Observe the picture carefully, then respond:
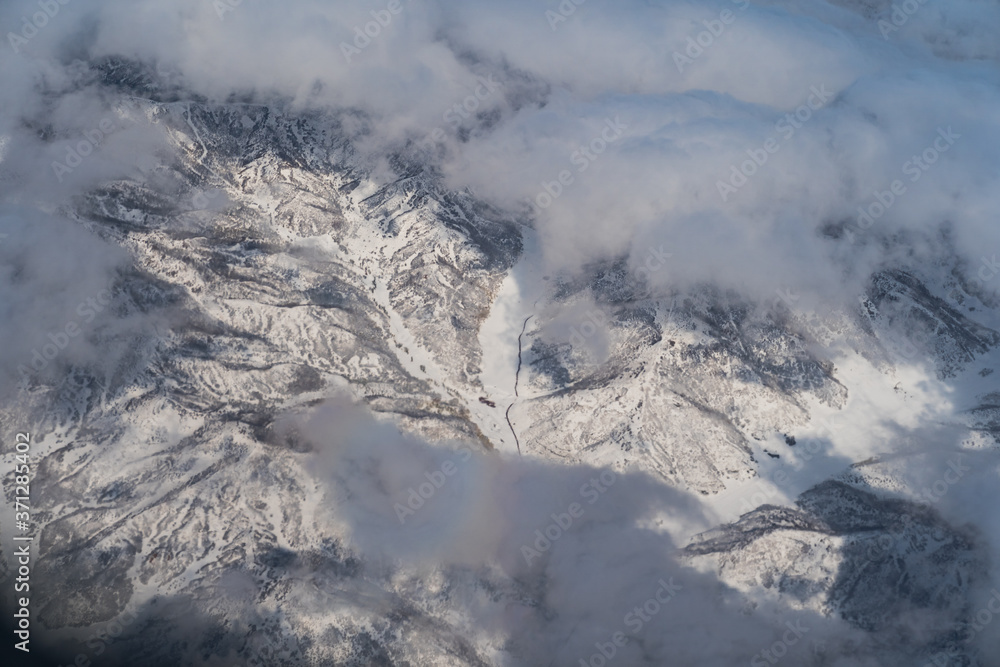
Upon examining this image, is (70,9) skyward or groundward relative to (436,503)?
skyward

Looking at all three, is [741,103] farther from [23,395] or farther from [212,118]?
[23,395]

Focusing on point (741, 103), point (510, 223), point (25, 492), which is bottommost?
point (25, 492)

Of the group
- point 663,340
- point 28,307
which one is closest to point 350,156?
point 28,307

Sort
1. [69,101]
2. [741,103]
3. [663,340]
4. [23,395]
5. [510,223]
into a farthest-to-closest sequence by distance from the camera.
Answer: [741,103], [510,223], [69,101], [663,340], [23,395]

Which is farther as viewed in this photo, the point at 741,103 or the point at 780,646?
the point at 741,103

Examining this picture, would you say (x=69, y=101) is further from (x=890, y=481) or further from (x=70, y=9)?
(x=890, y=481)

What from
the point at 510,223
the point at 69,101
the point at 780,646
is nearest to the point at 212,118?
the point at 69,101

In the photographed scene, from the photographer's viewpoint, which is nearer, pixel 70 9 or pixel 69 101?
pixel 69 101

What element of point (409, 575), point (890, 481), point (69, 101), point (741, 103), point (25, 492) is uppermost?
point (741, 103)

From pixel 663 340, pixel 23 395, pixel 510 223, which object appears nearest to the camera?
pixel 23 395
